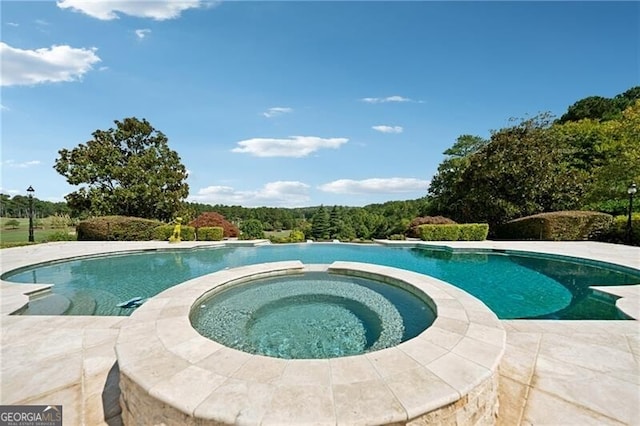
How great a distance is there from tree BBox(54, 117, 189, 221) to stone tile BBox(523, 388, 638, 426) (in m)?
19.3

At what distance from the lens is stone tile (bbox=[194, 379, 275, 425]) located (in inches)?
69.9

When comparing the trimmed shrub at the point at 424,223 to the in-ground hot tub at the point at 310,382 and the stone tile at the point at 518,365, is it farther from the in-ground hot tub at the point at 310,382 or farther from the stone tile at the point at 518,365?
the in-ground hot tub at the point at 310,382

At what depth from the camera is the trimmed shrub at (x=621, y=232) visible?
11484 millimetres

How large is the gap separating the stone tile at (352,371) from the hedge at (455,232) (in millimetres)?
12595

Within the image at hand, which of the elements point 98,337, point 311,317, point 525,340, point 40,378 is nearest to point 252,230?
point 311,317

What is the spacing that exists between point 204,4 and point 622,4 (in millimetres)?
13809

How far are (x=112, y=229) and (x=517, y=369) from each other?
686 inches

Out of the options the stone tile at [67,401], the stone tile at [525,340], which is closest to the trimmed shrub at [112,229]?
the stone tile at [67,401]

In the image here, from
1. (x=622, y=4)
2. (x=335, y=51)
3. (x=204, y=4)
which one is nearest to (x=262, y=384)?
(x=204, y=4)

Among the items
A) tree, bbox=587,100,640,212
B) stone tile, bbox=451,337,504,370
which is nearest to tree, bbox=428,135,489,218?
tree, bbox=587,100,640,212

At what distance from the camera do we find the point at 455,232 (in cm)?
1392

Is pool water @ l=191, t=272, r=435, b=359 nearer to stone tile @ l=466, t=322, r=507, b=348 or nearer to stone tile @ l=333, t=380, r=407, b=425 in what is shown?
stone tile @ l=466, t=322, r=507, b=348

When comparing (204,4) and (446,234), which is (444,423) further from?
(446,234)

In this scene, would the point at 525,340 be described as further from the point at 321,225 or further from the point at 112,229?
the point at 321,225
